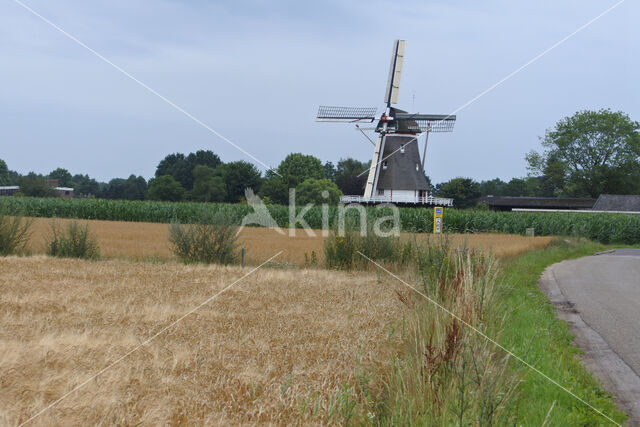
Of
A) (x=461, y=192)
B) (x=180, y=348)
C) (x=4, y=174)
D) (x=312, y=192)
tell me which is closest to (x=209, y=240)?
(x=180, y=348)

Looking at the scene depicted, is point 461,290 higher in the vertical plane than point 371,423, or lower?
higher

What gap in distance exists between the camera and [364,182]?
54625 mm

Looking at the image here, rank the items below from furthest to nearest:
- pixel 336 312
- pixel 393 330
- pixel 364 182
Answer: pixel 364 182 → pixel 336 312 → pixel 393 330

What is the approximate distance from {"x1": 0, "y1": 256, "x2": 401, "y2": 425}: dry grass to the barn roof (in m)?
59.7

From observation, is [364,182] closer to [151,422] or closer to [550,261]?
[550,261]

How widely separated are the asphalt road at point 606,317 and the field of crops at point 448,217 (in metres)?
24.6

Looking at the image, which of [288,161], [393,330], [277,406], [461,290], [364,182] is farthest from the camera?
[364,182]

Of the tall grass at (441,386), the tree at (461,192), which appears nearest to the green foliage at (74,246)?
the tall grass at (441,386)

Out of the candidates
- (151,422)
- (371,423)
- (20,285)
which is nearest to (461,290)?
(371,423)

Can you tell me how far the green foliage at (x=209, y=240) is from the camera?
1733 centimetres

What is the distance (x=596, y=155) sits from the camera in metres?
77.5

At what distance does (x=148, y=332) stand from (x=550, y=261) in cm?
1894

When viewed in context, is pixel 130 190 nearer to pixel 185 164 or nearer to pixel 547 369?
pixel 185 164

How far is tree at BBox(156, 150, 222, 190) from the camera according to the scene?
261ft
